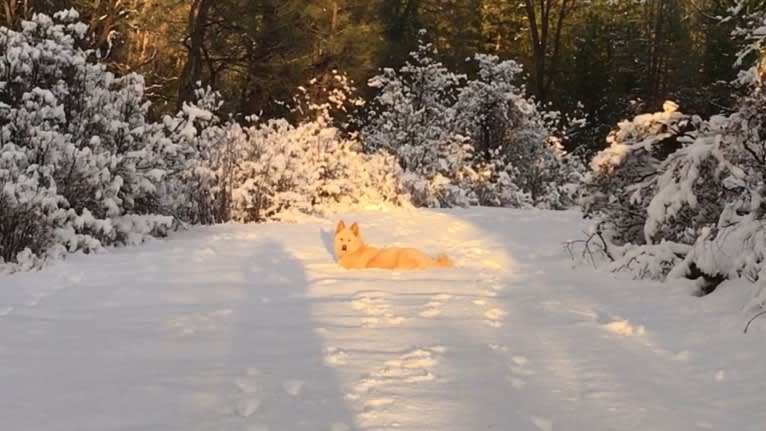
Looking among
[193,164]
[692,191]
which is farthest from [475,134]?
[692,191]

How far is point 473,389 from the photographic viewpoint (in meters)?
2.92

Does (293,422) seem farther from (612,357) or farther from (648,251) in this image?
(648,251)

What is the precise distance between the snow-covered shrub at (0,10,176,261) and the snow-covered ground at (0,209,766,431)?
0.49m

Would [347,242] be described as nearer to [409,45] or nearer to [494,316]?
[494,316]

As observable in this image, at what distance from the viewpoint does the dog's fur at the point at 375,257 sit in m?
5.72

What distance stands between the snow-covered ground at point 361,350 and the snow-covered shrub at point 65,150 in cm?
49

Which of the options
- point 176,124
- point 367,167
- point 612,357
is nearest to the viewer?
point 612,357

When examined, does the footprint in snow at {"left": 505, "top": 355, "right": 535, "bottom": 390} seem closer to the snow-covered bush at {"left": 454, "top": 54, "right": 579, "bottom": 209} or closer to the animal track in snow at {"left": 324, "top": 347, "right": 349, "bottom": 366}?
the animal track in snow at {"left": 324, "top": 347, "right": 349, "bottom": 366}

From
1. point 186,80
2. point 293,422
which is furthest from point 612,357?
point 186,80

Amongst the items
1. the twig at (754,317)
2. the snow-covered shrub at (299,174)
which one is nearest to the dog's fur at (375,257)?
the twig at (754,317)

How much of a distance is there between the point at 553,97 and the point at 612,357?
2165 cm

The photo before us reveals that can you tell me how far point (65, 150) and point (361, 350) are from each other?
419 centimetres

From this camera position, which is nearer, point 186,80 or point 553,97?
point 186,80

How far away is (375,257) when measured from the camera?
5.75 m
